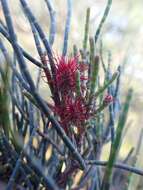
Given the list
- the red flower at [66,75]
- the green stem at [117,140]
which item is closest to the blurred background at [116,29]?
the red flower at [66,75]

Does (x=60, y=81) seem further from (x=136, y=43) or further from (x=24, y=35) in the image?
(x=136, y=43)

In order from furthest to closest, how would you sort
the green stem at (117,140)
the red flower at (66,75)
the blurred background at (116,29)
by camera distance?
1. the blurred background at (116,29)
2. the red flower at (66,75)
3. the green stem at (117,140)

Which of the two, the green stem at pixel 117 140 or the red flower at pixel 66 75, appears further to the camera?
the red flower at pixel 66 75

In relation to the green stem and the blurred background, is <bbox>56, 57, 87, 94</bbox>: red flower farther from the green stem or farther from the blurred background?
the blurred background

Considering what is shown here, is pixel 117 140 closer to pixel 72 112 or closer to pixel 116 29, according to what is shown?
pixel 72 112

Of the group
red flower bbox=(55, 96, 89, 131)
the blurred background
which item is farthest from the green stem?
the blurred background

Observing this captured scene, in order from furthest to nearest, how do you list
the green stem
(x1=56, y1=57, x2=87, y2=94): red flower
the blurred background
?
the blurred background → (x1=56, y1=57, x2=87, y2=94): red flower → the green stem

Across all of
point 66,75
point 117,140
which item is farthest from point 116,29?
point 117,140

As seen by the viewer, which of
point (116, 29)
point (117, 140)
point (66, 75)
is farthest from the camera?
point (116, 29)

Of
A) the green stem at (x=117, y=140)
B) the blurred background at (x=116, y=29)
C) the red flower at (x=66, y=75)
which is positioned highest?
the blurred background at (x=116, y=29)

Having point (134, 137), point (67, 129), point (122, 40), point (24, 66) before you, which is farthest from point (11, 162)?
point (122, 40)

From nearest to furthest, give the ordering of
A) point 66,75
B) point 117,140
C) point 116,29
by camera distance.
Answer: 1. point 117,140
2. point 66,75
3. point 116,29

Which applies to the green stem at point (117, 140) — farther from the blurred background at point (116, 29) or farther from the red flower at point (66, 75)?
the blurred background at point (116, 29)
